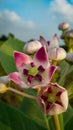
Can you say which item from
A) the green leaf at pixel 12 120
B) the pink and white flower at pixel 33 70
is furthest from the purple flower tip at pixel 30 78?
the green leaf at pixel 12 120

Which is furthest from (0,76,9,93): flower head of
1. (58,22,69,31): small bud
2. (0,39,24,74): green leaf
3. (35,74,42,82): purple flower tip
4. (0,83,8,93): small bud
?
(58,22,69,31): small bud

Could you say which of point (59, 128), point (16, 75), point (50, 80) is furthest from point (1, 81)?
point (59, 128)

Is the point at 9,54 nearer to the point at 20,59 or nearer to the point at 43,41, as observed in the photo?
the point at 43,41

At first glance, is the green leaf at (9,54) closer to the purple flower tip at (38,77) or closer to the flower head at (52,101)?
the purple flower tip at (38,77)

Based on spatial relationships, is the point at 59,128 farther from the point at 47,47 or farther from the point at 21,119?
the point at 47,47

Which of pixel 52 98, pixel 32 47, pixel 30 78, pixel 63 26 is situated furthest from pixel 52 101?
pixel 63 26
